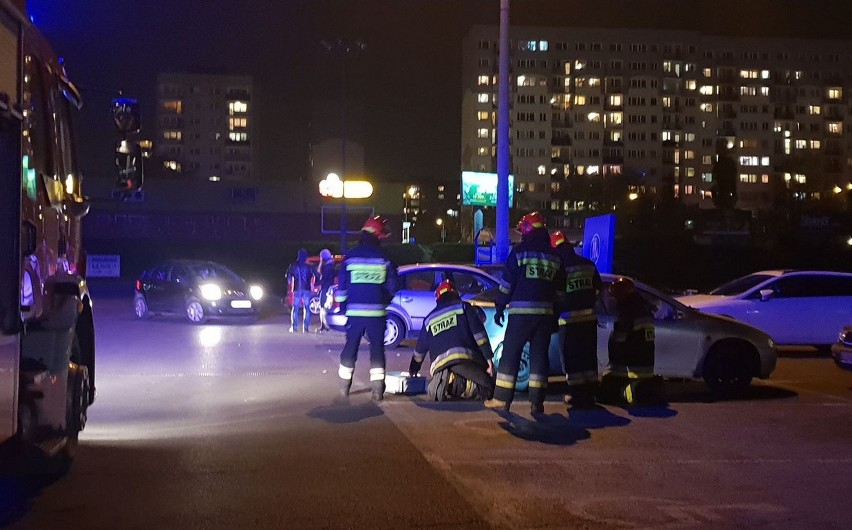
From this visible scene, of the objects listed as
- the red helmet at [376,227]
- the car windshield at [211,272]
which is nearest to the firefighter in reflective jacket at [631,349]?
the red helmet at [376,227]

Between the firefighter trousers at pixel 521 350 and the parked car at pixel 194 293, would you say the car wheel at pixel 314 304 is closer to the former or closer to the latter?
the parked car at pixel 194 293

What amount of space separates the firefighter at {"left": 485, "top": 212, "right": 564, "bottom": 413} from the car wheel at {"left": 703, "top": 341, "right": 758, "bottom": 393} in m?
2.85

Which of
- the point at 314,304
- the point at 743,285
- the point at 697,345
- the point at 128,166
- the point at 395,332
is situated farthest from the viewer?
the point at 314,304

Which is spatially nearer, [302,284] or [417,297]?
[417,297]

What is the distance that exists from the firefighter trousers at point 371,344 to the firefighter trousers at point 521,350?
142 centimetres

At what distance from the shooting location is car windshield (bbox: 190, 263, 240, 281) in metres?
21.5

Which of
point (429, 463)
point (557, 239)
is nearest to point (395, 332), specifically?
point (557, 239)

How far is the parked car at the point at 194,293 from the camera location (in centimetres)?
2106

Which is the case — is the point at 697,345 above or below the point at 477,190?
below

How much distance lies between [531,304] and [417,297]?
6.71 m

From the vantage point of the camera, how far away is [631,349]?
10.2 metres

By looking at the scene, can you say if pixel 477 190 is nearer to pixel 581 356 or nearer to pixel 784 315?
pixel 784 315

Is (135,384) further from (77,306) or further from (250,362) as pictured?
(77,306)

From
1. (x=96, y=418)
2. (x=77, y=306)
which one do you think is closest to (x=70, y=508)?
(x=77, y=306)
